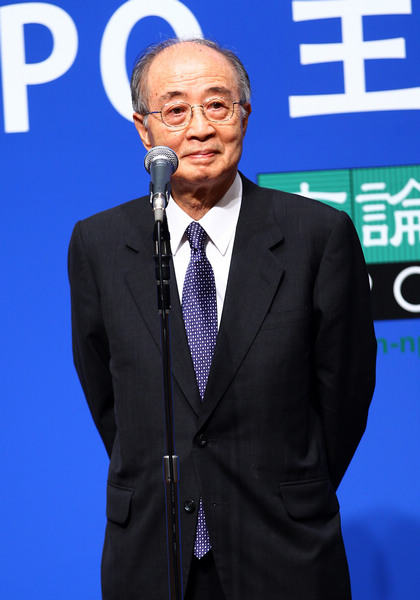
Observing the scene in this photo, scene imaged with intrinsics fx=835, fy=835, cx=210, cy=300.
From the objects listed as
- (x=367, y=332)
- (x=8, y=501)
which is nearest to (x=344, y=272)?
(x=367, y=332)

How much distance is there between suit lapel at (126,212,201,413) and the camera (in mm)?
1526

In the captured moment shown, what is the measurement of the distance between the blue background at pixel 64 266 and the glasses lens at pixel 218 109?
3.18ft

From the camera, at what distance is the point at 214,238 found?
5.38ft

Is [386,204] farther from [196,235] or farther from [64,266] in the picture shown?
[196,235]

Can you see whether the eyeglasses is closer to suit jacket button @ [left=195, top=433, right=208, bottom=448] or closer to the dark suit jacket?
the dark suit jacket

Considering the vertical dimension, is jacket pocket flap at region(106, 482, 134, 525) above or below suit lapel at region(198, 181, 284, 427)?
below

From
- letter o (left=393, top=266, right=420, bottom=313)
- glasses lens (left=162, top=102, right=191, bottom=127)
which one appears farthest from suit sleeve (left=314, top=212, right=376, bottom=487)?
letter o (left=393, top=266, right=420, bottom=313)

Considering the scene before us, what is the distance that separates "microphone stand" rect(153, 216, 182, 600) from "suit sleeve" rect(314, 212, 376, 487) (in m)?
0.41

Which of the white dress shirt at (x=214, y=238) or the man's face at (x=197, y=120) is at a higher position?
the man's face at (x=197, y=120)

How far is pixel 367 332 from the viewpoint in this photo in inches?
65.8

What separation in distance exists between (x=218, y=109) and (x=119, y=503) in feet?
2.59

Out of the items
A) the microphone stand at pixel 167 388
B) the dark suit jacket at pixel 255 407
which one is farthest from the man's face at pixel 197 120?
the microphone stand at pixel 167 388

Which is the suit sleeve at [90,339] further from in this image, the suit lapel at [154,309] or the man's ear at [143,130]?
the man's ear at [143,130]

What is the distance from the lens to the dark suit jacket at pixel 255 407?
60.0 inches
